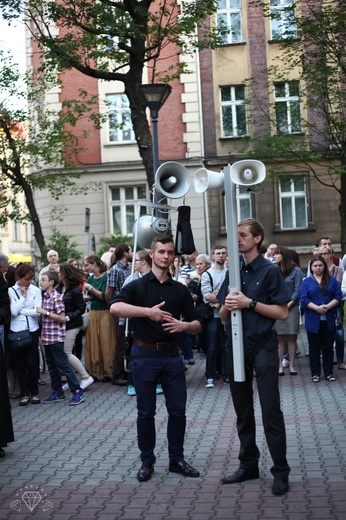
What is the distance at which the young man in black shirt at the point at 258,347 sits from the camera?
292 inches

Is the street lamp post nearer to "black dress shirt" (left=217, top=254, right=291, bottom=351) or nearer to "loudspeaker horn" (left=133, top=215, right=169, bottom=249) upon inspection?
"loudspeaker horn" (left=133, top=215, right=169, bottom=249)

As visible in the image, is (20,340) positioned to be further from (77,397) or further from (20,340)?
(77,397)

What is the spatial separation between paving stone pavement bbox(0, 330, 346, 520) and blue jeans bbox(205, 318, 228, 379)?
946mm

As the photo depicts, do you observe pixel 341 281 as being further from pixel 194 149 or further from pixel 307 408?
pixel 194 149

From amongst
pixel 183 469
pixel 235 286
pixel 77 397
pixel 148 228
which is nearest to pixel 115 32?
pixel 148 228

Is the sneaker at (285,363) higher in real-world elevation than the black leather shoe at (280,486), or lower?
lower

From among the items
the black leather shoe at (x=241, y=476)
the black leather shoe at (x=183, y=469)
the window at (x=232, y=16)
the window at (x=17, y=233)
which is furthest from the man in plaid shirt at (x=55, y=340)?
the window at (x=17, y=233)

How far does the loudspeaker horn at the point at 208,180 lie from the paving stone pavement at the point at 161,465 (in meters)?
2.39

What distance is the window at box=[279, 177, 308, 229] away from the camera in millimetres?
35031

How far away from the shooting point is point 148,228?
40.8 ft

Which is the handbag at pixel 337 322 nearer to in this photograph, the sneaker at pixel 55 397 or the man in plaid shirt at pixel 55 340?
the man in plaid shirt at pixel 55 340

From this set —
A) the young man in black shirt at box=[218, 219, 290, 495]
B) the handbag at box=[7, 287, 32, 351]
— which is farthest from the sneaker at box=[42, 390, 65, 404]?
the young man in black shirt at box=[218, 219, 290, 495]

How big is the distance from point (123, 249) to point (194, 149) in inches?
857

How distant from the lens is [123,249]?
14078 mm
